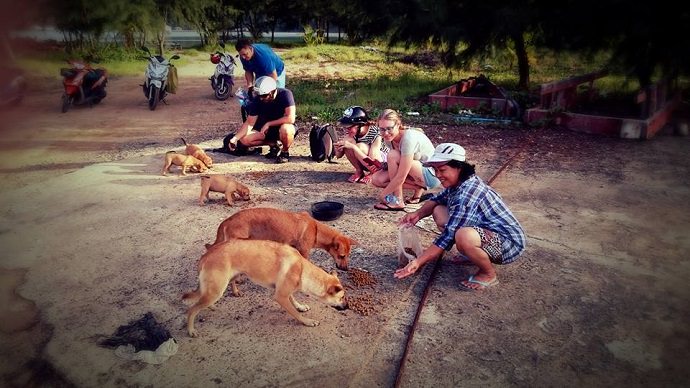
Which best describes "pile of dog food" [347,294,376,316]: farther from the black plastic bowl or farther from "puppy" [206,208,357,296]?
the black plastic bowl

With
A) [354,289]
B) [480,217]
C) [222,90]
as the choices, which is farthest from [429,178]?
[222,90]

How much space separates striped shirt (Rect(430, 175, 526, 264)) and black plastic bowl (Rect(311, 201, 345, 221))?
64.3 inches

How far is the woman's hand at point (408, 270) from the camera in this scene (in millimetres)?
3764

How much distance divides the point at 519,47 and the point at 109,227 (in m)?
10.9

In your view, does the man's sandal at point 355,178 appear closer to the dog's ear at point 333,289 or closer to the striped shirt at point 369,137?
the striped shirt at point 369,137

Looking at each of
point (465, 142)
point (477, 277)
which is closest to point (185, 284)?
point (477, 277)

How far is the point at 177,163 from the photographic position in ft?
21.7

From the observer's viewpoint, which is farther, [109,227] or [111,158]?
[111,158]

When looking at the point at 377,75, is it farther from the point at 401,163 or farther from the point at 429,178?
the point at 401,163

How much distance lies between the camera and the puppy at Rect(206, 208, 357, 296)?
400 cm

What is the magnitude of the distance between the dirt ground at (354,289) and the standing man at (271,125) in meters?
0.56

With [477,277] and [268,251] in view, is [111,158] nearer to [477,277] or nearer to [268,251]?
[268,251]

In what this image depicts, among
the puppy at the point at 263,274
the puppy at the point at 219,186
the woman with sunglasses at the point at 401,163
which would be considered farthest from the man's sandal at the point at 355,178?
the puppy at the point at 263,274

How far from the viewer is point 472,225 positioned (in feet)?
12.4
